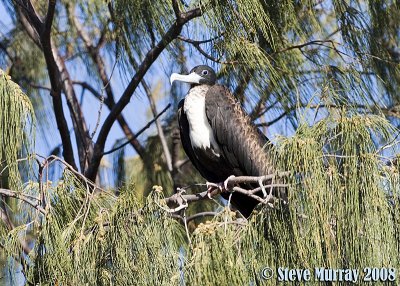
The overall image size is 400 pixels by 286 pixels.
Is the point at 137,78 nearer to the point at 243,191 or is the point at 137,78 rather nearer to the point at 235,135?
the point at 235,135

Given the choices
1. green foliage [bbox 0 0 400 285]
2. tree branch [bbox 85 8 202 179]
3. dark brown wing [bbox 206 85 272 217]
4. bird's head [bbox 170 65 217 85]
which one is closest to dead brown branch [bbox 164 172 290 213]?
green foliage [bbox 0 0 400 285]

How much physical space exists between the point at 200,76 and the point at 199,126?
291 millimetres

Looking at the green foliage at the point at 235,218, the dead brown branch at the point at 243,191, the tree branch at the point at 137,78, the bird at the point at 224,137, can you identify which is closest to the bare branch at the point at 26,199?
the green foliage at the point at 235,218

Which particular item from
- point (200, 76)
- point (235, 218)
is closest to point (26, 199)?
point (235, 218)

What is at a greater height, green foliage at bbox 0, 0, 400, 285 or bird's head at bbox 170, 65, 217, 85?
bird's head at bbox 170, 65, 217, 85

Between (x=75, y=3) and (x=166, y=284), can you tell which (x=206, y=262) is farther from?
(x=75, y=3)

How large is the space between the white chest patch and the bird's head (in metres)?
0.15

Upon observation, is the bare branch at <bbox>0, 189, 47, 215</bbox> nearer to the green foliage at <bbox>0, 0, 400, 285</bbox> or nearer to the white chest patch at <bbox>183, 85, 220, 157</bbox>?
the green foliage at <bbox>0, 0, 400, 285</bbox>

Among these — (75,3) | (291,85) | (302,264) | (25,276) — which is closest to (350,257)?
(302,264)

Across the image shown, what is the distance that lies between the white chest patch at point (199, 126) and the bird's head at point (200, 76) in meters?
0.15

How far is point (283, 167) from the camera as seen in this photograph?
2561mm

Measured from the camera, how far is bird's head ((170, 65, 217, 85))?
4.11m

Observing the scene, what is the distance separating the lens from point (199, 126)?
394 cm

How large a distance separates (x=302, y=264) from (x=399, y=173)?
1.15 ft
